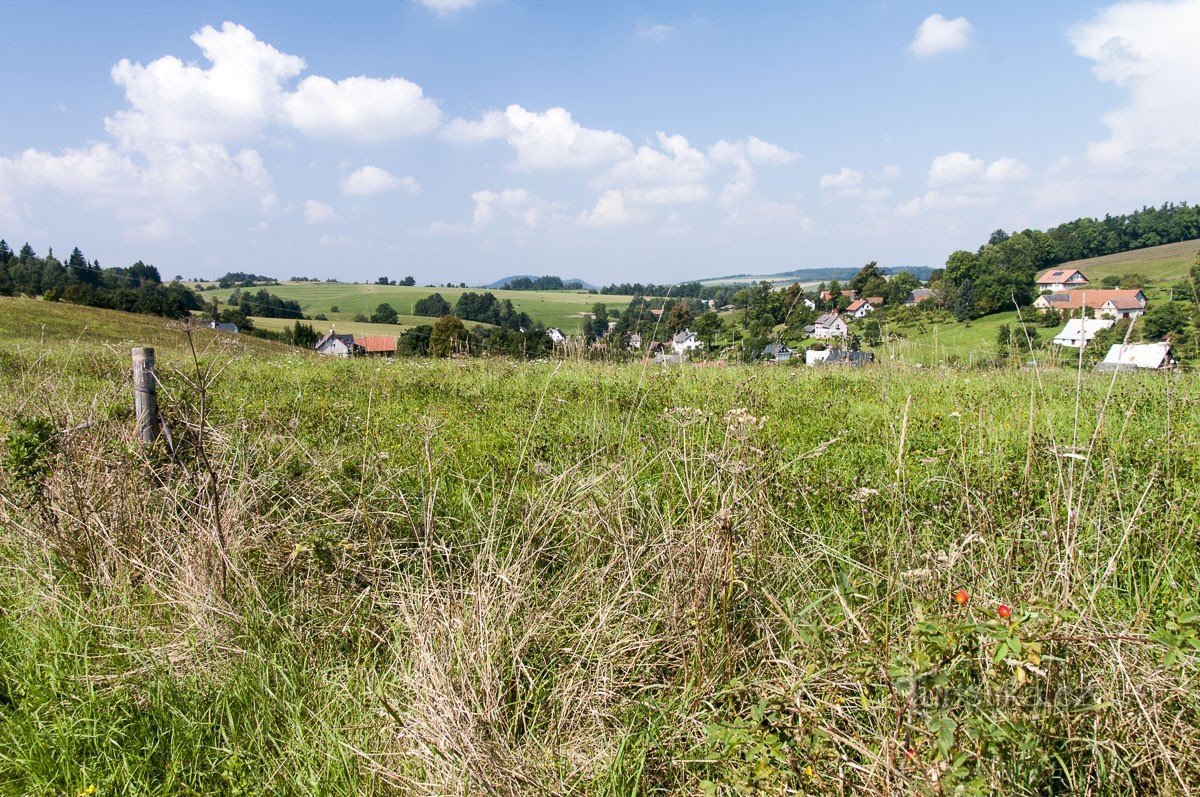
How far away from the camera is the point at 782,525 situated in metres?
3.41

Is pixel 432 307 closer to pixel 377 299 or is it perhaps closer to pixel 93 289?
pixel 377 299

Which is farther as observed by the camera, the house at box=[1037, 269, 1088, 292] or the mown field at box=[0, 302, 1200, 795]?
the house at box=[1037, 269, 1088, 292]

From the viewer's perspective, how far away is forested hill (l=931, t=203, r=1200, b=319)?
975cm

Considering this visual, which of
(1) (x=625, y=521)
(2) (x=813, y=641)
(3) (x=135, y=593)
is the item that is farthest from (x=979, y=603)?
(3) (x=135, y=593)

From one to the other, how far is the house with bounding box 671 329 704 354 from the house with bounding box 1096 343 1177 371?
449 cm

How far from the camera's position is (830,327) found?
7770 millimetres

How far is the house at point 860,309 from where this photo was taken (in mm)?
7512

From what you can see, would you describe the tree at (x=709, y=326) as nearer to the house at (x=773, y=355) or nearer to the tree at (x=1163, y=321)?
the house at (x=773, y=355)

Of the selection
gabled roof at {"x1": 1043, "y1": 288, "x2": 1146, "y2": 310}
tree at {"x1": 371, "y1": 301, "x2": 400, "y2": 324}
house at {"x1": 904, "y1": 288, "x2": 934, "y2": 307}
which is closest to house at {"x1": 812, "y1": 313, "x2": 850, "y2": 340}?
house at {"x1": 904, "y1": 288, "x2": 934, "y2": 307}

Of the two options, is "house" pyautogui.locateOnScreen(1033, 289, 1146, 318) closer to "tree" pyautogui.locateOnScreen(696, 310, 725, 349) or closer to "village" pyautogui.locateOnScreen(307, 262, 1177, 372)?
"village" pyautogui.locateOnScreen(307, 262, 1177, 372)

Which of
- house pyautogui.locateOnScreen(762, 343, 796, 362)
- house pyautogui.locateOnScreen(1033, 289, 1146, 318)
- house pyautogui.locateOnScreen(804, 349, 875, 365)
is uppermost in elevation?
house pyautogui.locateOnScreen(1033, 289, 1146, 318)

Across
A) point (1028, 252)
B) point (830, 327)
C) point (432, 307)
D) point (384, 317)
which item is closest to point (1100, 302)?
point (830, 327)

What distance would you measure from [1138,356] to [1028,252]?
1111 cm

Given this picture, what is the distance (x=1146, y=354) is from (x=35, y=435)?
9044 mm
